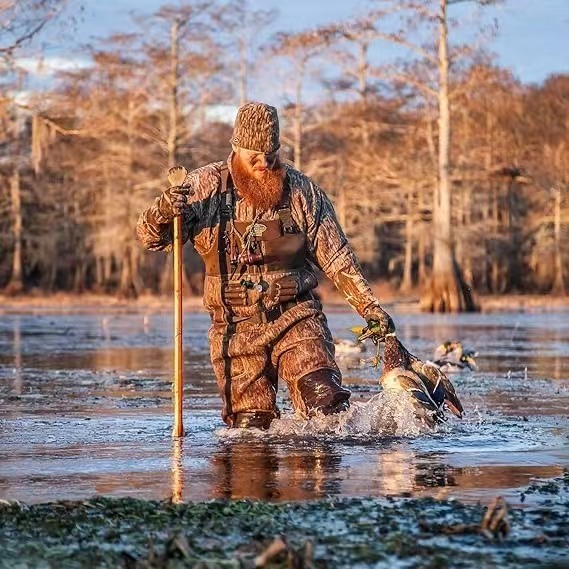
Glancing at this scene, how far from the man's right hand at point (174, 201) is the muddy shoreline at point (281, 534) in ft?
9.89

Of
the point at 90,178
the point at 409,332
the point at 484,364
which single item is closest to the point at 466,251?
the point at 90,178

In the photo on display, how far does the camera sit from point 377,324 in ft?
30.3

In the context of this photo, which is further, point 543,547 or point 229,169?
point 229,169

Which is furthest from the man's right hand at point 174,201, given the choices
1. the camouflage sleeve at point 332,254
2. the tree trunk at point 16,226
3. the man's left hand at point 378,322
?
the tree trunk at point 16,226

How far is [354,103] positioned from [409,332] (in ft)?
125

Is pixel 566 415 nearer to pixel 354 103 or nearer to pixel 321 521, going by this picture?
pixel 321 521

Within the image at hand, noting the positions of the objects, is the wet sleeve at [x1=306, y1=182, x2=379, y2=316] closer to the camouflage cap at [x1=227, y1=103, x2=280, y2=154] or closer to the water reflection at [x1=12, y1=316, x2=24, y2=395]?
the camouflage cap at [x1=227, y1=103, x2=280, y2=154]

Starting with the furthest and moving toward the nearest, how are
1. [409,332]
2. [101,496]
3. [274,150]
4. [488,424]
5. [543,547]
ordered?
[409,332] → [488,424] → [274,150] → [101,496] → [543,547]

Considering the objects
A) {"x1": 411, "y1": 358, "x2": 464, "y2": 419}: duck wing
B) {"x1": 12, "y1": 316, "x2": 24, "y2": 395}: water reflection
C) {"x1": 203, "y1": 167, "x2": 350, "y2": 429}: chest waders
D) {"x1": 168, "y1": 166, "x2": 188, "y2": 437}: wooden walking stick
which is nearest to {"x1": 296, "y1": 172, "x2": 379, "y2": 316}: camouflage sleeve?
{"x1": 203, "y1": 167, "x2": 350, "y2": 429}: chest waders

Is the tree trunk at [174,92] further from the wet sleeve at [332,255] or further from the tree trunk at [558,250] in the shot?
the wet sleeve at [332,255]

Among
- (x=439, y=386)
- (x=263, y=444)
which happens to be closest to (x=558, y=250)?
(x=439, y=386)

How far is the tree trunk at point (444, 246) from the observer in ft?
140

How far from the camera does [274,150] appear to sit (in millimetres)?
9203

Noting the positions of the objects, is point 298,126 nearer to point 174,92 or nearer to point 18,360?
point 174,92
